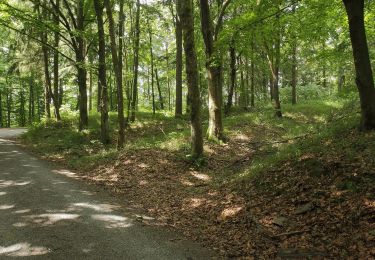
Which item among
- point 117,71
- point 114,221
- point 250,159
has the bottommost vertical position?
point 114,221

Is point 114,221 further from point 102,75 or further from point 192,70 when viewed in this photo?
point 102,75

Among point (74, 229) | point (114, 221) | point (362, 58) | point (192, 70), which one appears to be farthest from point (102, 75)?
point (362, 58)

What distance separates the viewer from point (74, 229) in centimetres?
693

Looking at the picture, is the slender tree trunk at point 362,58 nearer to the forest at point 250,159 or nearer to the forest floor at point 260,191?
the forest at point 250,159

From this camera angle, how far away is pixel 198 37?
25.1 m

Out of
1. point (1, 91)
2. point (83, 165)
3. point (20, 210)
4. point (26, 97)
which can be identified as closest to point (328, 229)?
point (20, 210)

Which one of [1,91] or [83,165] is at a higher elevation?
[1,91]

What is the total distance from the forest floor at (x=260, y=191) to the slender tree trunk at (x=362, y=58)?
0.64m

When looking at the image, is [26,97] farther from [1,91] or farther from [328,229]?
[328,229]

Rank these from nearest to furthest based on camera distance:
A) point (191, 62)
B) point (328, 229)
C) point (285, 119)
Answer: point (328, 229), point (191, 62), point (285, 119)

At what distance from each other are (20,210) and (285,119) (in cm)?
1811

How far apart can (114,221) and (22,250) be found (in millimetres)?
2146

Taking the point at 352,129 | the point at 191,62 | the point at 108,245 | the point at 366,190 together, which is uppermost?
the point at 191,62

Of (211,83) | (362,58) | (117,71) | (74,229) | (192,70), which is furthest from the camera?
(117,71)
